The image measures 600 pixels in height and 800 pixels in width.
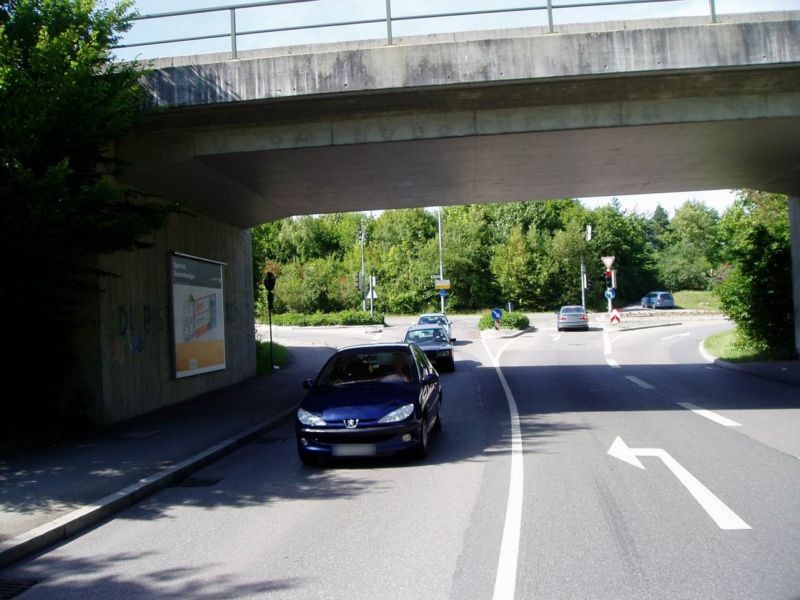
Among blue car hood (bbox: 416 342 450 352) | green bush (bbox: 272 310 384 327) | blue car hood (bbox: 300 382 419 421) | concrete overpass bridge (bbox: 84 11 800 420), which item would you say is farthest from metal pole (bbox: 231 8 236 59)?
green bush (bbox: 272 310 384 327)

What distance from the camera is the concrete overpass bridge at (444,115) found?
36.2 ft

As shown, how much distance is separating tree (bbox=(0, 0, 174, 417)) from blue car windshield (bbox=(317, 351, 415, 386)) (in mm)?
3163

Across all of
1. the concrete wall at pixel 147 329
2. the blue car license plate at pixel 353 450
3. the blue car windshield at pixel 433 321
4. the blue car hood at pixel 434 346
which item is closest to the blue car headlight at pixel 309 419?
the blue car license plate at pixel 353 450

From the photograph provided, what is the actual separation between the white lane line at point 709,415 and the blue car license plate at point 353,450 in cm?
593

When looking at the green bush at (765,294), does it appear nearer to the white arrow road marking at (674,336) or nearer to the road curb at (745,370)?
the road curb at (745,370)

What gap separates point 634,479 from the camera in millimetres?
7438

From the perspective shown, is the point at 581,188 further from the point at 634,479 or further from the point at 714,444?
the point at 634,479

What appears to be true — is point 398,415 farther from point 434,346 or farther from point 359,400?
point 434,346

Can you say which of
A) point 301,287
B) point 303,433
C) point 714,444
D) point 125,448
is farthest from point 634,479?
point 301,287

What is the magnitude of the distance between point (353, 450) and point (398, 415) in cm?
66

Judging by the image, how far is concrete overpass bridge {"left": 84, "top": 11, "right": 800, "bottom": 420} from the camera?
11.0m

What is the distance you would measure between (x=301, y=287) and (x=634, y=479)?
183 ft

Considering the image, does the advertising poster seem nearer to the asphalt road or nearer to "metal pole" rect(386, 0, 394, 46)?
the asphalt road

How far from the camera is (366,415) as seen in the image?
325 inches
